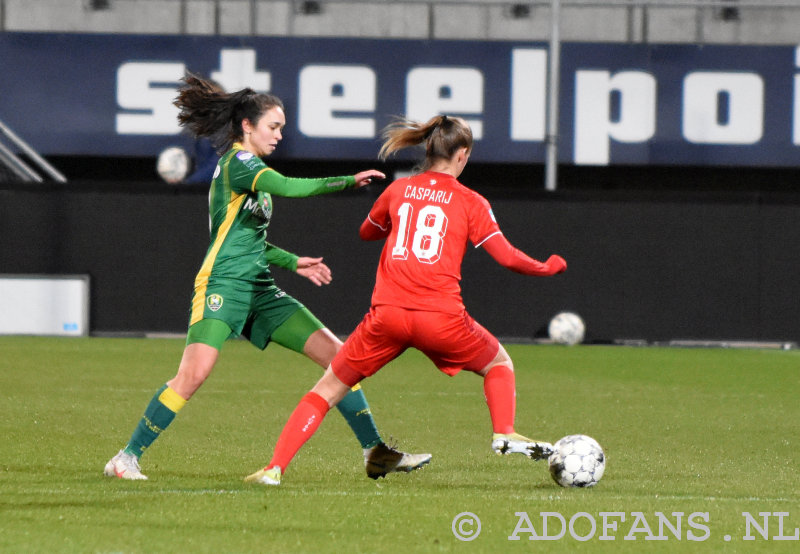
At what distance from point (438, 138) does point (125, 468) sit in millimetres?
2136

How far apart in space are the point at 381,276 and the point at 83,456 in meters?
2.22

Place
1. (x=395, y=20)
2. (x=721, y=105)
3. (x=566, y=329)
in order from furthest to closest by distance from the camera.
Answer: (x=395, y=20) → (x=721, y=105) → (x=566, y=329)

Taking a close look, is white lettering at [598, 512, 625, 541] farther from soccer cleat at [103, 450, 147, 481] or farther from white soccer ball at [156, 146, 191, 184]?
white soccer ball at [156, 146, 191, 184]

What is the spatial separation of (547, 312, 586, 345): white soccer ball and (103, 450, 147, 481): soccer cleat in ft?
37.1

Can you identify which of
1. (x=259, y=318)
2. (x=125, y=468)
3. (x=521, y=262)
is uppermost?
(x=521, y=262)

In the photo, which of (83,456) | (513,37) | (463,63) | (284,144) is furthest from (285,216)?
(83,456)

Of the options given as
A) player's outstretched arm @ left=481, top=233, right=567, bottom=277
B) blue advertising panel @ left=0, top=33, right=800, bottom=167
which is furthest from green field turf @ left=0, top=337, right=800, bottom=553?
blue advertising panel @ left=0, top=33, right=800, bottom=167

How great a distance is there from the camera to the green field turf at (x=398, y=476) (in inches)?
192

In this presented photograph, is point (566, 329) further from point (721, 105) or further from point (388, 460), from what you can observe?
point (388, 460)

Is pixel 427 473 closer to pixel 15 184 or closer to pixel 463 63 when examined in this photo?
pixel 15 184

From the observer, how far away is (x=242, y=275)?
6324 millimetres

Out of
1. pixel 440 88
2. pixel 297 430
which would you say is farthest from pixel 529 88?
pixel 297 430

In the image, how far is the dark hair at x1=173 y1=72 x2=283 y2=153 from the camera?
646 centimetres

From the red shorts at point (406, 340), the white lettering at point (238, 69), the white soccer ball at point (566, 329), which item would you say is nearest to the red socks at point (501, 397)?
the red shorts at point (406, 340)
